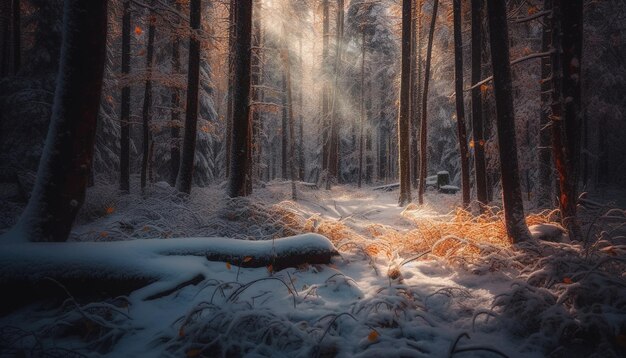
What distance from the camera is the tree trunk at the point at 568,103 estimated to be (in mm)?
4523

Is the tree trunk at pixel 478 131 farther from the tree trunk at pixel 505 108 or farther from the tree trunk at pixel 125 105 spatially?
the tree trunk at pixel 125 105

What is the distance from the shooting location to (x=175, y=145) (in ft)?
41.4

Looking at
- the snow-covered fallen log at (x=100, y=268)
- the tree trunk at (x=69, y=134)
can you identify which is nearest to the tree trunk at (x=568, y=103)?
the snow-covered fallen log at (x=100, y=268)

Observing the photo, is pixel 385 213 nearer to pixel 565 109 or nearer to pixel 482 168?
pixel 482 168

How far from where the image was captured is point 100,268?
9.96ft

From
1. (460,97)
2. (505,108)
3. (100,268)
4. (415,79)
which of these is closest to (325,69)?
(415,79)

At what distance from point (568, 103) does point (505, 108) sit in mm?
1041

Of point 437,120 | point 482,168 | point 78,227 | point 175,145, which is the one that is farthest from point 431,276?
point 437,120

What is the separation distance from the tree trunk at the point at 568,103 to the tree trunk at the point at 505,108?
87cm

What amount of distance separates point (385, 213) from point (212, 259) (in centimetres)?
730

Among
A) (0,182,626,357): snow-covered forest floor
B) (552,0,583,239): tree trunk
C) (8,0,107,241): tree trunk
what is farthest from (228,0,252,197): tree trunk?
(552,0,583,239): tree trunk

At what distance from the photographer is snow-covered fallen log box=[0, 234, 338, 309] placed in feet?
9.40

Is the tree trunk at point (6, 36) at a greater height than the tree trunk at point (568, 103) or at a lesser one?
greater

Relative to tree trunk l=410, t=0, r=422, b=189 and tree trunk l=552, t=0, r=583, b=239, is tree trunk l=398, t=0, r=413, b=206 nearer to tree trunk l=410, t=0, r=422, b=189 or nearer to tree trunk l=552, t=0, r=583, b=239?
tree trunk l=410, t=0, r=422, b=189
